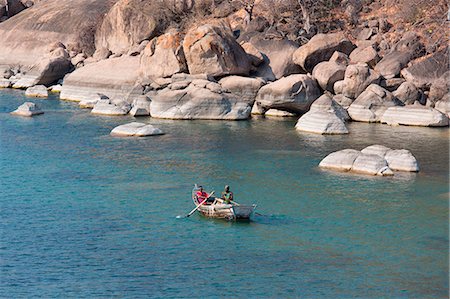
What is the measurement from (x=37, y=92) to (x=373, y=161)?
35.4 metres

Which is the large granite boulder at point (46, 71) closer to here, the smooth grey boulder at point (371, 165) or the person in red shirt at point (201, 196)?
the smooth grey boulder at point (371, 165)

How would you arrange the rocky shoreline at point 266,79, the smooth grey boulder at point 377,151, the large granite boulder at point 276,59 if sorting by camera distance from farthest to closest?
the large granite boulder at point 276,59 < the rocky shoreline at point 266,79 < the smooth grey boulder at point 377,151

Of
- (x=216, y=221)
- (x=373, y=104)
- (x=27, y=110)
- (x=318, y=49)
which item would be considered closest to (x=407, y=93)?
(x=373, y=104)

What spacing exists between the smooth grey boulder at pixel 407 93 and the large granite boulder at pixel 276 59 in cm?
843

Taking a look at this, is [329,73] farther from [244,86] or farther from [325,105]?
[244,86]

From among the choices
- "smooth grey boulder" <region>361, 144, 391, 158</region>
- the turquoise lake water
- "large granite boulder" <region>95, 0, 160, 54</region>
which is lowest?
the turquoise lake water

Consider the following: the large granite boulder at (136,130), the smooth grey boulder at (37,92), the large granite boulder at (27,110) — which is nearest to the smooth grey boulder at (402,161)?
the large granite boulder at (136,130)

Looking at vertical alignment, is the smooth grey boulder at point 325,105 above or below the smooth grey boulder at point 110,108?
above

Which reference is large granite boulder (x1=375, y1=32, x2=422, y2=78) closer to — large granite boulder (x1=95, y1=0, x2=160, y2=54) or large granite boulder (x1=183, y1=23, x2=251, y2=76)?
large granite boulder (x1=183, y1=23, x2=251, y2=76)

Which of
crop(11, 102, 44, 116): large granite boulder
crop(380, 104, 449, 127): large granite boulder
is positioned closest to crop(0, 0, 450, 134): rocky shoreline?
crop(380, 104, 449, 127): large granite boulder

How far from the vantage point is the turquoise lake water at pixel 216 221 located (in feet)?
85.8

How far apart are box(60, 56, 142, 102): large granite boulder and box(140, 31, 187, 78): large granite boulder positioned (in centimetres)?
159

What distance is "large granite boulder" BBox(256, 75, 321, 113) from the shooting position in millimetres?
55000

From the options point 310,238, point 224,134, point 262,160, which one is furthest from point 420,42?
point 310,238
